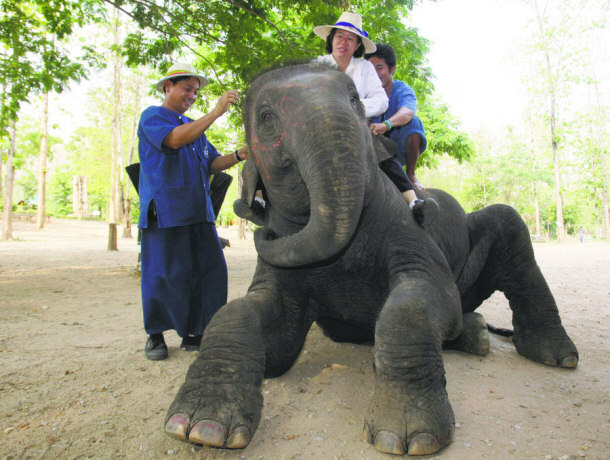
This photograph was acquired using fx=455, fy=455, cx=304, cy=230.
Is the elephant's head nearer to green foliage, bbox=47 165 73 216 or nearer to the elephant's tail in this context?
the elephant's tail

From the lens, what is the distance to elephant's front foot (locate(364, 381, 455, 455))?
5.72 ft

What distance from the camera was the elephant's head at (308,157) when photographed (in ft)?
6.77

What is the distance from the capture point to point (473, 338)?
130 inches

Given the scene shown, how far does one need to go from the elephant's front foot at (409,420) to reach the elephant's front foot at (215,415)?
1.61ft

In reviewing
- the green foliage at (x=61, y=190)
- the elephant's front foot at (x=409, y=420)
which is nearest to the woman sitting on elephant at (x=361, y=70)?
the elephant's front foot at (x=409, y=420)

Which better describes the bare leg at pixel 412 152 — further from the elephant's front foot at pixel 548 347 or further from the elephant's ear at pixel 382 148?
the elephant's front foot at pixel 548 347

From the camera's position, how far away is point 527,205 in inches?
1896

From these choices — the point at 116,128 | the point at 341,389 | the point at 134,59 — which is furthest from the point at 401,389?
the point at 116,128

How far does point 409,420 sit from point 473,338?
172 cm

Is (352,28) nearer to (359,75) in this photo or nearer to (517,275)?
(359,75)

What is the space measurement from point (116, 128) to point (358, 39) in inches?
961

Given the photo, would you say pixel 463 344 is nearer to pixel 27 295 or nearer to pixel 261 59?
pixel 261 59

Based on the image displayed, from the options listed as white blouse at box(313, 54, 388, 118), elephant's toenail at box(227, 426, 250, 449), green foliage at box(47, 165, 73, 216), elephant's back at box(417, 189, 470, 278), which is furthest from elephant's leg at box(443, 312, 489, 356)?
green foliage at box(47, 165, 73, 216)

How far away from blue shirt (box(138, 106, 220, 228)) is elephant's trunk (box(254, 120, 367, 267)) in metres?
1.56
